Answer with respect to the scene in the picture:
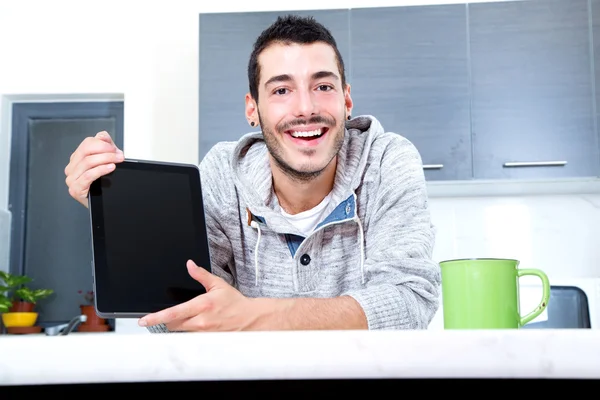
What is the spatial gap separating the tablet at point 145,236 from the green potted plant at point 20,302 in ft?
7.46

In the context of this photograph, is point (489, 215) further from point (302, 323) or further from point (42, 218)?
point (302, 323)

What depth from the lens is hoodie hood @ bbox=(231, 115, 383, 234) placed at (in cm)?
150

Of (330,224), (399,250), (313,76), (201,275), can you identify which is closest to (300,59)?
(313,76)

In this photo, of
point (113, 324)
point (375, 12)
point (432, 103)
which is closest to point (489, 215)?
point (432, 103)

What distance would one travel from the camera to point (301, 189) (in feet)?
5.25

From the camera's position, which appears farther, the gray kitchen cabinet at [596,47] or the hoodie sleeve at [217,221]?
the gray kitchen cabinet at [596,47]

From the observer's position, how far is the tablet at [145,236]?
1139 millimetres

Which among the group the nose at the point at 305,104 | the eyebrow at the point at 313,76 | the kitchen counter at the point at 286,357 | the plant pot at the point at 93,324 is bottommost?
the plant pot at the point at 93,324

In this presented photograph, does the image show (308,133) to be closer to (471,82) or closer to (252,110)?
(252,110)

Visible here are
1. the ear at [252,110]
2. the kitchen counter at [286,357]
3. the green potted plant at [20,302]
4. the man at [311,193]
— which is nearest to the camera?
the kitchen counter at [286,357]

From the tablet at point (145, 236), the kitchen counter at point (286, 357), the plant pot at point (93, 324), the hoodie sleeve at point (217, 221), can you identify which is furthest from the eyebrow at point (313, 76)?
the plant pot at point (93, 324)

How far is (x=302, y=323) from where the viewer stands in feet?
3.40

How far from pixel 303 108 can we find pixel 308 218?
9.5 inches

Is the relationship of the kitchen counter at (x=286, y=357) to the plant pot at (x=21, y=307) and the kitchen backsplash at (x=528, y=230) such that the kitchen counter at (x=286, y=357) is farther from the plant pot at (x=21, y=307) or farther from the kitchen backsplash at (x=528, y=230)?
the plant pot at (x=21, y=307)
